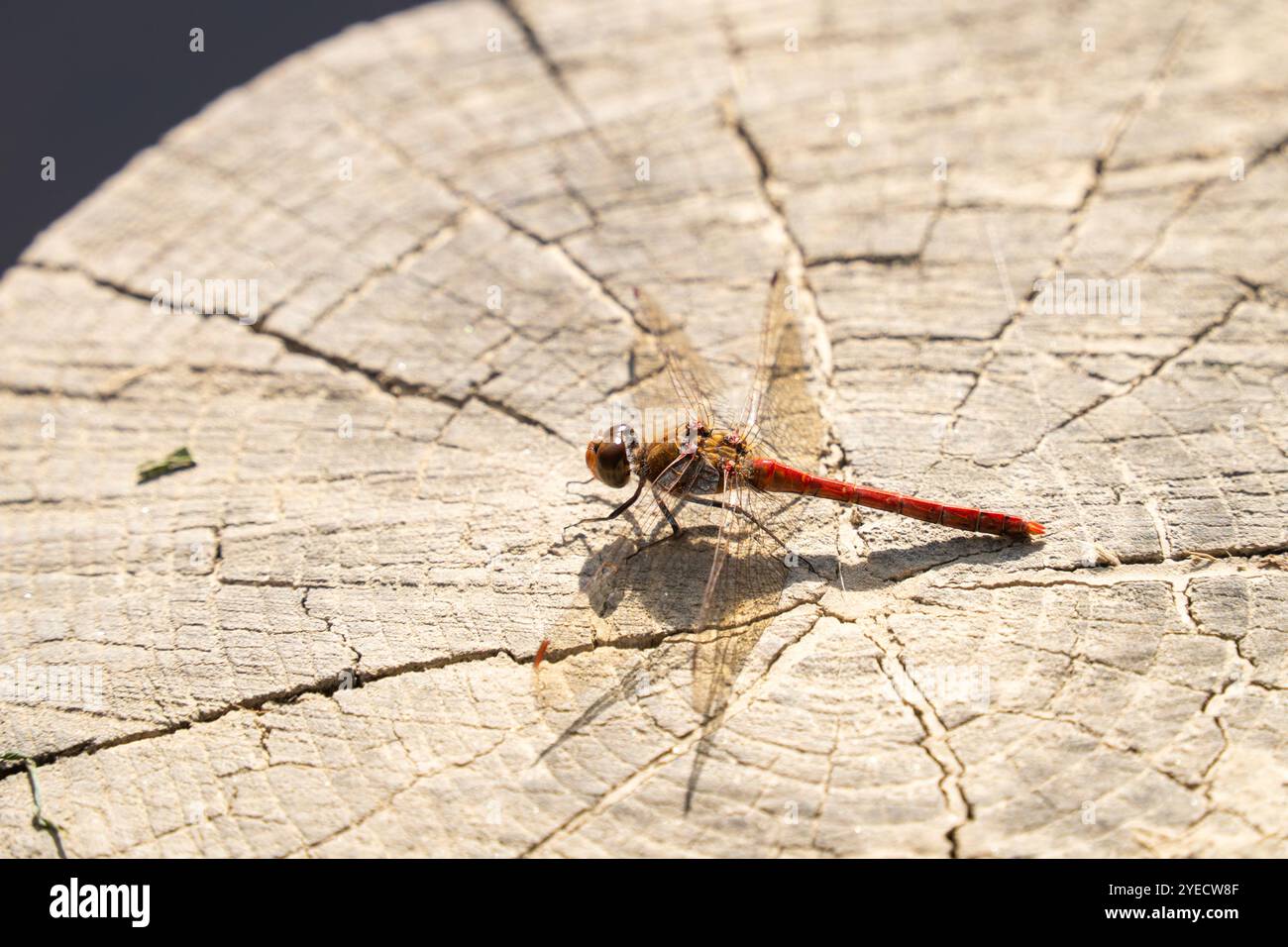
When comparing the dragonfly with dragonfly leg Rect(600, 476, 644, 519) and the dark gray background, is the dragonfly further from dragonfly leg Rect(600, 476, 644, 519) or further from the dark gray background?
the dark gray background

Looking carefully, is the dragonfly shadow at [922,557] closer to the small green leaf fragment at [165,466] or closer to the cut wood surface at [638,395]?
the cut wood surface at [638,395]

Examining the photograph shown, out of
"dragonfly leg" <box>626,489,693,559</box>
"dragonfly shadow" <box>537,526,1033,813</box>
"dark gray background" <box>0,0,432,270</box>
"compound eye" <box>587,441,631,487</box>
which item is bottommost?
"dragonfly shadow" <box>537,526,1033,813</box>

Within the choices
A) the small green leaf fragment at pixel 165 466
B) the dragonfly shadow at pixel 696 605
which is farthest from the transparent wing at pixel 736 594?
the small green leaf fragment at pixel 165 466

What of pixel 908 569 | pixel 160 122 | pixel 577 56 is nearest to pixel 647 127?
pixel 577 56

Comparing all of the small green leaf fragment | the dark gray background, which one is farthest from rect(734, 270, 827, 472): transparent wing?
the dark gray background

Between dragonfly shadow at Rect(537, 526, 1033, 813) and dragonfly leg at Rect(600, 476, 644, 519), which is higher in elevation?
dragonfly leg at Rect(600, 476, 644, 519)

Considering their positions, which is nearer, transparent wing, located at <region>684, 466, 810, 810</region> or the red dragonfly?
transparent wing, located at <region>684, 466, 810, 810</region>
